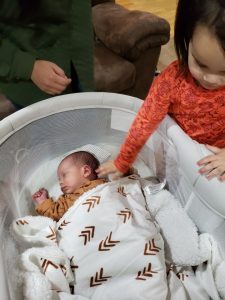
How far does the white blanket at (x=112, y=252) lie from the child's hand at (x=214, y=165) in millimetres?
214

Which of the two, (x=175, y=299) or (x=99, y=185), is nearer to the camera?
(x=175, y=299)

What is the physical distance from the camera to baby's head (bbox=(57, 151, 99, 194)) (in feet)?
3.51

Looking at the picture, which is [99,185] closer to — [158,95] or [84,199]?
[84,199]

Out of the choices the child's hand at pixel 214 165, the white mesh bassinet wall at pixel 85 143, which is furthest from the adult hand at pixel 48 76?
the child's hand at pixel 214 165

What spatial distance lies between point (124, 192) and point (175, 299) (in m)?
0.30

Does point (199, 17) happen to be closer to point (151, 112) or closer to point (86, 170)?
point (151, 112)

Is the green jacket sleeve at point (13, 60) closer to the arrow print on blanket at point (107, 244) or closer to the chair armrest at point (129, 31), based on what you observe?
the arrow print on blanket at point (107, 244)

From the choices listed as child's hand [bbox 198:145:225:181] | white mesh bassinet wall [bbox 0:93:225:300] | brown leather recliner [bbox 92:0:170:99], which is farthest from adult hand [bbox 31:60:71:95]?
brown leather recliner [bbox 92:0:170:99]

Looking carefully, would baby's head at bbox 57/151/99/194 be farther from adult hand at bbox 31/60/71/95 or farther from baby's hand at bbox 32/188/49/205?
adult hand at bbox 31/60/71/95

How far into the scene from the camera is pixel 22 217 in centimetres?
98

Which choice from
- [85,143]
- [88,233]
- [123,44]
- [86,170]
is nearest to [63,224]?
[88,233]

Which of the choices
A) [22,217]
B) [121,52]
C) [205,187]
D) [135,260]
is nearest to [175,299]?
[135,260]

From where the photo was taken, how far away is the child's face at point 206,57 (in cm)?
65

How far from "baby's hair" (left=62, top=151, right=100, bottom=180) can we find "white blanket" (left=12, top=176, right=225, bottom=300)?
101 millimetres
